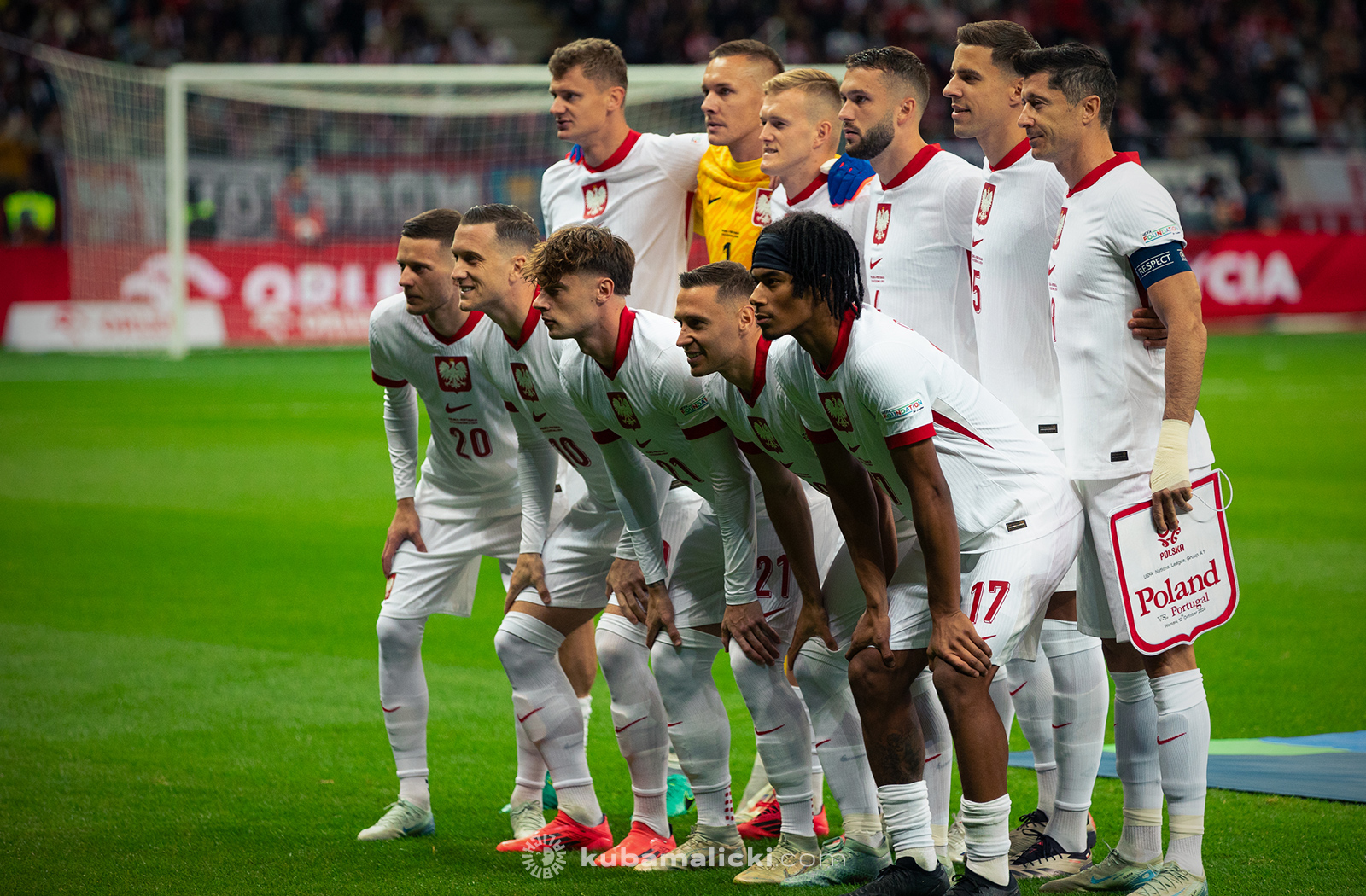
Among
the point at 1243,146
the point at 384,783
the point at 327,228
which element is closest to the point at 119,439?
the point at 327,228

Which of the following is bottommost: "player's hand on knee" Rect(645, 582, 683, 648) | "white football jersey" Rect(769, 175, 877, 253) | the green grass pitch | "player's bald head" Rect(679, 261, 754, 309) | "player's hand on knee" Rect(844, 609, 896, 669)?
the green grass pitch

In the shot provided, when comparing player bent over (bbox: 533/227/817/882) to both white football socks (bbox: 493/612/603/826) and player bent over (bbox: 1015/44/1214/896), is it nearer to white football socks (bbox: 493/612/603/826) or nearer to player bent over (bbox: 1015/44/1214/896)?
white football socks (bbox: 493/612/603/826)

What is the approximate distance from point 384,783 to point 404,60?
24.9 metres

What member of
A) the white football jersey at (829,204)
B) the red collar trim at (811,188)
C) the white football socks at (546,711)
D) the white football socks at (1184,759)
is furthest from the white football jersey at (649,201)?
the white football socks at (1184,759)

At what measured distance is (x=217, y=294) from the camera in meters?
23.2

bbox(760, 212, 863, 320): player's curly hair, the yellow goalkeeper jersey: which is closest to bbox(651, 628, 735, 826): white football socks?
bbox(760, 212, 863, 320): player's curly hair

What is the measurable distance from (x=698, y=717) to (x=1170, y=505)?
66.6 inches

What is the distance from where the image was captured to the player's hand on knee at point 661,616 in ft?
16.1

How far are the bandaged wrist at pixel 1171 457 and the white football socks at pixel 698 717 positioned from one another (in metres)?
1.57

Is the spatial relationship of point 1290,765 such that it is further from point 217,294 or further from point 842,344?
point 217,294

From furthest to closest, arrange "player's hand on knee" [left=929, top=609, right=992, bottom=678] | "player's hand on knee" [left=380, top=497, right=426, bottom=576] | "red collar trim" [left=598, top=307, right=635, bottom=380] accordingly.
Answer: "player's hand on knee" [left=380, top=497, right=426, bottom=576]
"red collar trim" [left=598, top=307, right=635, bottom=380]
"player's hand on knee" [left=929, top=609, right=992, bottom=678]

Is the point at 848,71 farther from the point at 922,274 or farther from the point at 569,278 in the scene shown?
Result: the point at 569,278

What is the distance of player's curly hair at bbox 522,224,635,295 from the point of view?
15.3 feet

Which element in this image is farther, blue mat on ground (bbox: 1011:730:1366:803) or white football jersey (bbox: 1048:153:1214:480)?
blue mat on ground (bbox: 1011:730:1366:803)
